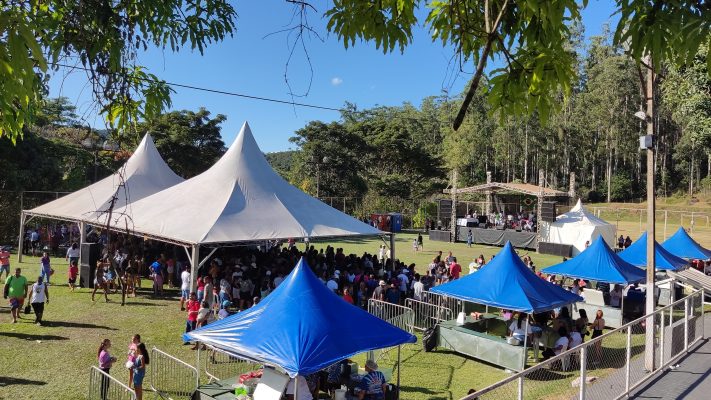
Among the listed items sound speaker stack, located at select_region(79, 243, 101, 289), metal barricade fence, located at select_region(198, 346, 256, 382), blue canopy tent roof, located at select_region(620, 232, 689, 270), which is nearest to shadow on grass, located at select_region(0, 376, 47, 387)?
metal barricade fence, located at select_region(198, 346, 256, 382)

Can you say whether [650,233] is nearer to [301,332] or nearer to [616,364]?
[616,364]

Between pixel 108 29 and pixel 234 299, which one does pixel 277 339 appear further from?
pixel 234 299

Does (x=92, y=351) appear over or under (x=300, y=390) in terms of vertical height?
under

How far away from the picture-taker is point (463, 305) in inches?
521

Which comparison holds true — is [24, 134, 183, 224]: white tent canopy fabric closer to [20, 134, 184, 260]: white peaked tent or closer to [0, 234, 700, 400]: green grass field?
[20, 134, 184, 260]: white peaked tent

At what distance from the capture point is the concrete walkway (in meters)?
8.38

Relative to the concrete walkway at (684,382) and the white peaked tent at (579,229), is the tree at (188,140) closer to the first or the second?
the white peaked tent at (579,229)

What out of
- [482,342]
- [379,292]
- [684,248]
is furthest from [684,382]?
[684,248]

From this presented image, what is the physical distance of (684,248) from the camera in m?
20.1

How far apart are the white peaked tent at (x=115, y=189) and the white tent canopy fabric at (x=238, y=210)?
2650 mm

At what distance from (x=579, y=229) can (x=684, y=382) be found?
20748mm

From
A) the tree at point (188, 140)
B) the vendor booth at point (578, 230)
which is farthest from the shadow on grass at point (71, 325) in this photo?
the tree at point (188, 140)

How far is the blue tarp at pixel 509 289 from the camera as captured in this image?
10477 millimetres

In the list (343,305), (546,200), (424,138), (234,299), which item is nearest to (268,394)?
(343,305)
